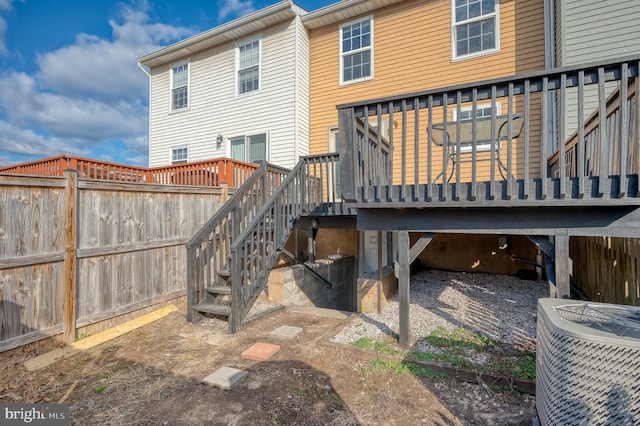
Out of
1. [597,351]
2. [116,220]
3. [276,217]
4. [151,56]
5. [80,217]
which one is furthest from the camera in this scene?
[151,56]

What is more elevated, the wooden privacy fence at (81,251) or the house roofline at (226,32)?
the house roofline at (226,32)

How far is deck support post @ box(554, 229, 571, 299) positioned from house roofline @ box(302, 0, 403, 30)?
6.79 metres

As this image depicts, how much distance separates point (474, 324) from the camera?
12.8ft

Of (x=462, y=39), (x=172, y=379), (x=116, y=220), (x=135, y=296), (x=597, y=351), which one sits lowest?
(x=172, y=379)

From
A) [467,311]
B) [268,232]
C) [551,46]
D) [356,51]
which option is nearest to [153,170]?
[268,232]

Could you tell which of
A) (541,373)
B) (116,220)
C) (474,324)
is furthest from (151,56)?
(541,373)

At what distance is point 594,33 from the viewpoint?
5.23 meters

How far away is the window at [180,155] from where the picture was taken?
9.69 m

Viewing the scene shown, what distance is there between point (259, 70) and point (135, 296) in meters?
6.60

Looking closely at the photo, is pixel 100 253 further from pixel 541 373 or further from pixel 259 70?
pixel 259 70

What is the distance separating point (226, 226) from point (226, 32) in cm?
640

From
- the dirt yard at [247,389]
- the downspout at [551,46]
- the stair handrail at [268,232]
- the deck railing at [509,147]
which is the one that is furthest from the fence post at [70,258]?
the downspout at [551,46]

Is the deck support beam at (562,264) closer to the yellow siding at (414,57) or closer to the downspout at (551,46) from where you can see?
the downspout at (551,46)

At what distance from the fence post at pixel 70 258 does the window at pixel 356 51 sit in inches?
250
